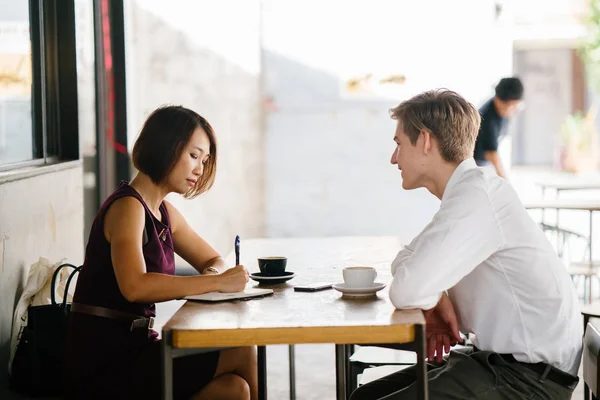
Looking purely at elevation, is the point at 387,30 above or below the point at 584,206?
above

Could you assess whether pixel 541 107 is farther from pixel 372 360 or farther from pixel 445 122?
pixel 445 122

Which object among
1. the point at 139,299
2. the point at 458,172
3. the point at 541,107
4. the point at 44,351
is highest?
the point at 541,107

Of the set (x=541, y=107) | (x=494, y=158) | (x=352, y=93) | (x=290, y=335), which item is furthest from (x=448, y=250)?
(x=541, y=107)

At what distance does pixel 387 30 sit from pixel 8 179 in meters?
5.24

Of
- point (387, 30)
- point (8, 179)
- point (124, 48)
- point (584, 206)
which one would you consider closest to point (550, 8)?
point (387, 30)

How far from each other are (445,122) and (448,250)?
0.39 meters

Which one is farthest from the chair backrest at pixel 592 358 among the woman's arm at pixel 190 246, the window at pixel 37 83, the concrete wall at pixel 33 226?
the window at pixel 37 83

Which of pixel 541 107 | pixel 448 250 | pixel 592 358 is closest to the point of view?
pixel 448 250

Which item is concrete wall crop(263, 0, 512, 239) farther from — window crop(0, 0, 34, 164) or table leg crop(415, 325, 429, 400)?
table leg crop(415, 325, 429, 400)

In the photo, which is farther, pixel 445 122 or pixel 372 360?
pixel 372 360

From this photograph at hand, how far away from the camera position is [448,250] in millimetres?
2047

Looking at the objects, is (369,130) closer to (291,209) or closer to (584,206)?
(291,209)

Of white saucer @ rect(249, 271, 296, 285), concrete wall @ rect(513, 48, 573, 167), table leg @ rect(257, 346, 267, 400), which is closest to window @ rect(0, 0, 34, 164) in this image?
table leg @ rect(257, 346, 267, 400)

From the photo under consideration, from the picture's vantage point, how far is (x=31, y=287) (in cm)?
301
